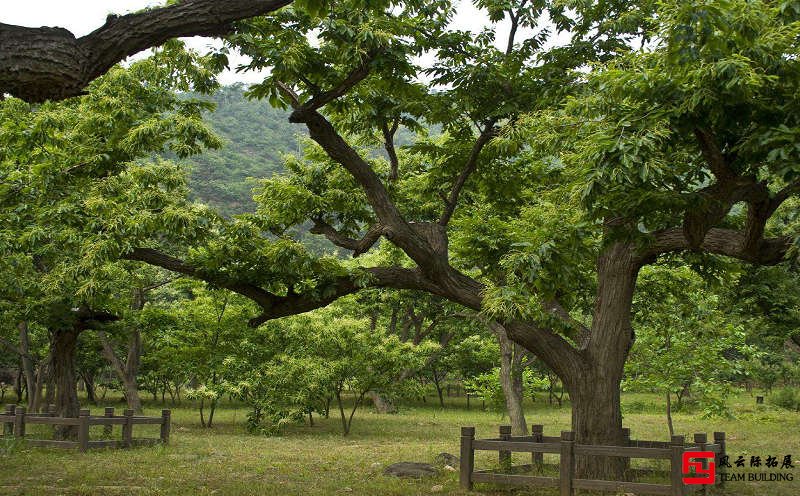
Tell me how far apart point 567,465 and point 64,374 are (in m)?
13.3

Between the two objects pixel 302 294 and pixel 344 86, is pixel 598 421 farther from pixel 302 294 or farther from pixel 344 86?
pixel 344 86

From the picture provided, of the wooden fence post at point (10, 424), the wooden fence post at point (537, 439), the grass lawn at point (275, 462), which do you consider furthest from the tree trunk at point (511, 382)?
the wooden fence post at point (10, 424)

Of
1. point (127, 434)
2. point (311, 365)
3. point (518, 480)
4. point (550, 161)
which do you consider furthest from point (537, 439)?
point (311, 365)

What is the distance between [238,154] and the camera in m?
90.4

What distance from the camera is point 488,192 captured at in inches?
614

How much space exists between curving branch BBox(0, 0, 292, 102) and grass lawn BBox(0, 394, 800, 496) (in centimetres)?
761

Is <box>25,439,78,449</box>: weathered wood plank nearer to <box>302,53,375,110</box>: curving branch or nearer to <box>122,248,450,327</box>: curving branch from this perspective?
<box>122,248,450,327</box>: curving branch

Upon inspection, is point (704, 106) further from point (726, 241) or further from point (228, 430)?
point (228, 430)

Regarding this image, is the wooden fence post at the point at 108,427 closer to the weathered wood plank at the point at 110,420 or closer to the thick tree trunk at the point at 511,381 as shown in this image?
the weathered wood plank at the point at 110,420

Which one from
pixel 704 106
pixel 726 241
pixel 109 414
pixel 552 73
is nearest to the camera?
pixel 704 106

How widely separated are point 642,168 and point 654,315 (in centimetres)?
1255

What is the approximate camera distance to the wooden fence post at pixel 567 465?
10641 mm

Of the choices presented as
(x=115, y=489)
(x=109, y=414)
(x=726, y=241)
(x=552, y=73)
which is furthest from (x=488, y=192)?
(x=109, y=414)

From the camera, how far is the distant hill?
255ft
